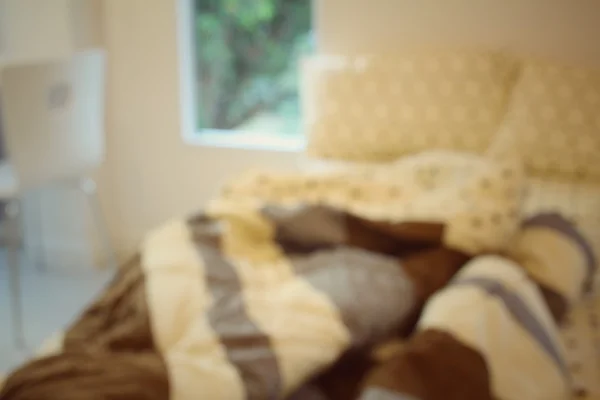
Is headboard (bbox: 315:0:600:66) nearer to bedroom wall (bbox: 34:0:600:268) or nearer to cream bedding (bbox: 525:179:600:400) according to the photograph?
bedroom wall (bbox: 34:0:600:268)

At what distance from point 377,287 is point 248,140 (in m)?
1.76

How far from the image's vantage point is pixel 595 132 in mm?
2051

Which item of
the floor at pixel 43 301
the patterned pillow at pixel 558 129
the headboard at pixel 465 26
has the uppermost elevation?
the headboard at pixel 465 26

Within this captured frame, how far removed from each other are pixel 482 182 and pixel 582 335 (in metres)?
0.37

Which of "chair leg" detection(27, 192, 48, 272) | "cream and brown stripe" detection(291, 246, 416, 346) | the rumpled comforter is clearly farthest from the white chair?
"cream and brown stripe" detection(291, 246, 416, 346)

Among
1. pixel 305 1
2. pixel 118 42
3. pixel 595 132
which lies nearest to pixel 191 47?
pixel 118 42

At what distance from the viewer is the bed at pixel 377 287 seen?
3.12 ft

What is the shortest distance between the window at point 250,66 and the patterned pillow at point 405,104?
451 mm

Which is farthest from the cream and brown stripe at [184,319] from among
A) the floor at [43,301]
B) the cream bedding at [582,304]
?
the floor at [43,301]

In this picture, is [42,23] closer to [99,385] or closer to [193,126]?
[193,126]

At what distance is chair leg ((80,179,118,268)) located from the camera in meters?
2.79

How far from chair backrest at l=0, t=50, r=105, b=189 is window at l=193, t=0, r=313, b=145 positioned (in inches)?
22.2

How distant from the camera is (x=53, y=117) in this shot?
91.0 inches

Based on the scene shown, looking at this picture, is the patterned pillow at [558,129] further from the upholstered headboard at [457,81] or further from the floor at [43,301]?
the floor at [43,301]
